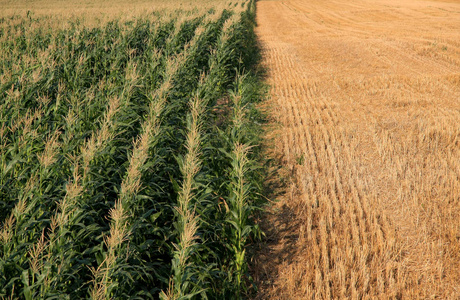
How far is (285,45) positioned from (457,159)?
1422 centimetres

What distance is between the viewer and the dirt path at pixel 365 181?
420 centimetres

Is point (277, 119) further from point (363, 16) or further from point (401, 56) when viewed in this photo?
point (363, 16)

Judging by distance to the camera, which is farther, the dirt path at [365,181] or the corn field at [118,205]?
the dirt path at [365,181]

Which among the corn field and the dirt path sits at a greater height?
the corn field

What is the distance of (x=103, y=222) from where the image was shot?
13.3 feet

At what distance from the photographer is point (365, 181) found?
243 inches

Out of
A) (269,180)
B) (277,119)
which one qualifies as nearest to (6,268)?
(269,180)

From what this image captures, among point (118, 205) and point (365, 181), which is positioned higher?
point (118, 205)

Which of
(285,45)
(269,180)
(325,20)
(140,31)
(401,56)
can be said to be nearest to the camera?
(269,180)

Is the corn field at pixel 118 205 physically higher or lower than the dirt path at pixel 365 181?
higher

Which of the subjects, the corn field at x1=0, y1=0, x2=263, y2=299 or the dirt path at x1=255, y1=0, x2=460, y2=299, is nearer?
the corn field at x1=0, y1=0, x2=263, y2=299

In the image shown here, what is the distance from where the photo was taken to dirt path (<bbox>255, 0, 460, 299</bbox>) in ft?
13.8

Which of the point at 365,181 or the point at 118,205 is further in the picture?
the point at 365,181

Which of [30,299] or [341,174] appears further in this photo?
[341,174]
